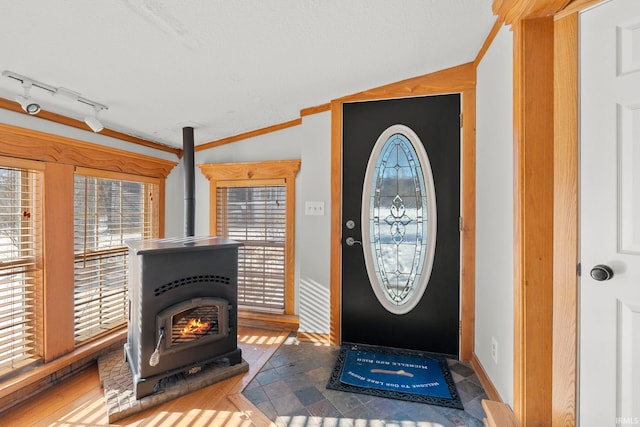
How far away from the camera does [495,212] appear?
1765mm

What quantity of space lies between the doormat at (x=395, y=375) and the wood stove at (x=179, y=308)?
2.65 feet

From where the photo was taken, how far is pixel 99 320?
8.08 feet

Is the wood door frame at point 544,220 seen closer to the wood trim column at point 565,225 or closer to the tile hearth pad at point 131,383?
the wood trim column at point 565,225

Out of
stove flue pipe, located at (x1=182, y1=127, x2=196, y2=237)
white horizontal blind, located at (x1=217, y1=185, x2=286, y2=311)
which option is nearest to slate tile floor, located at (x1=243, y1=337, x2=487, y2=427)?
white horizontal blind, located at (x1=217, y1=185, x2=286, y2=311)

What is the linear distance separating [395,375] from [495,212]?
1.28 m

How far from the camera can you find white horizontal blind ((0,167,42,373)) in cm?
189

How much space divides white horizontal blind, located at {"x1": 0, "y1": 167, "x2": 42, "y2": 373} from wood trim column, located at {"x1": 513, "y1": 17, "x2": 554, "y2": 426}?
9.71 ft

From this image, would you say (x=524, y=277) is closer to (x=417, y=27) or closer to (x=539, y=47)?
(x=539, y=47)

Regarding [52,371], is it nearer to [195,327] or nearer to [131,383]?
[131,383]

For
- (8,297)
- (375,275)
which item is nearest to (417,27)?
(375,275)

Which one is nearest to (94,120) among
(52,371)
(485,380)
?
(52,371)
